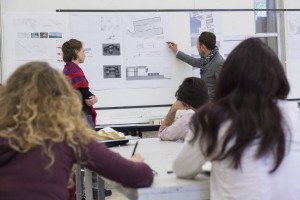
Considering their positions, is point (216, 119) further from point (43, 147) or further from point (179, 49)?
point (179, 49)

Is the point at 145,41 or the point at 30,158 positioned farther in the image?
the point at 145,41

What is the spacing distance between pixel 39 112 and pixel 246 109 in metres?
0.61

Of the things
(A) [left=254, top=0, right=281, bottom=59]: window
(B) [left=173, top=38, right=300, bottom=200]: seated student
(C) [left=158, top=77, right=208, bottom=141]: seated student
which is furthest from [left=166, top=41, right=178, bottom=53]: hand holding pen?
(B) [left=173, top=38, right=300, bottom=200]: seated student

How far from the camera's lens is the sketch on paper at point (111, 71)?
14.3 feet

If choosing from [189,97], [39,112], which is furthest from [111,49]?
[39,112]

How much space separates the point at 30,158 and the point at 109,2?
3.35 metres

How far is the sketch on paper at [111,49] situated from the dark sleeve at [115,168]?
10.3 ft

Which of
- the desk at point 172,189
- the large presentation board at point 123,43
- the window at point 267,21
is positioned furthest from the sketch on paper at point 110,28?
the desk at point 172,189

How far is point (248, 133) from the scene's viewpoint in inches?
48.3

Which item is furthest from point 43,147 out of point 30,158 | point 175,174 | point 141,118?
point 141,118

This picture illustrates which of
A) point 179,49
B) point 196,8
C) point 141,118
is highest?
point 196,8

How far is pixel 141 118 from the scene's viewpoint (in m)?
4.39

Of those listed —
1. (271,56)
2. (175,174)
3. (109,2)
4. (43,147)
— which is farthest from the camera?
(109,2)

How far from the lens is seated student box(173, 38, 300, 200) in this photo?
4.05ft
